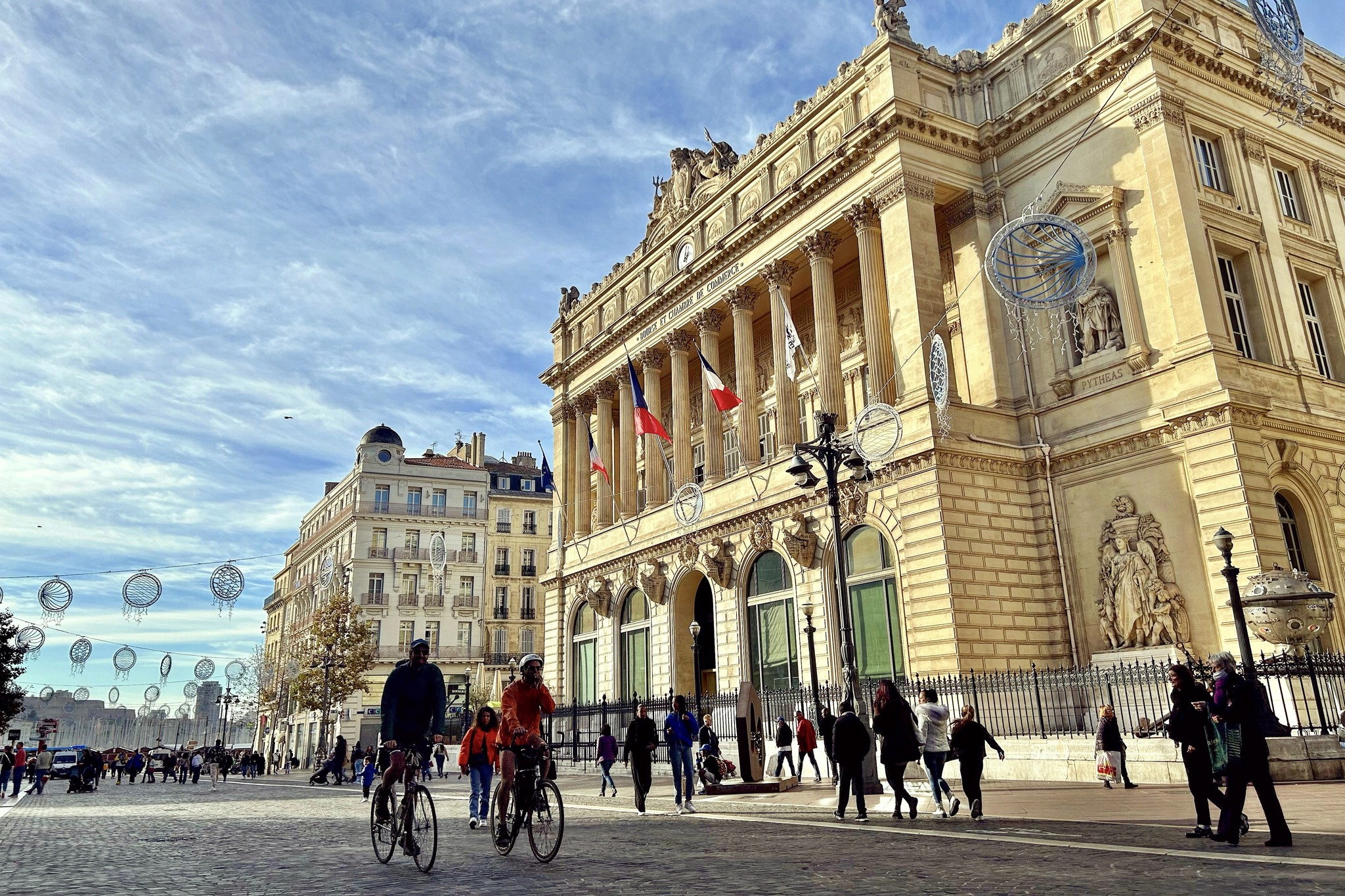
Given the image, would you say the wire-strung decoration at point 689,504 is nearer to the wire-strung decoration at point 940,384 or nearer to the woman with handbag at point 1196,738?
the wire-strung decoration at point 940,384

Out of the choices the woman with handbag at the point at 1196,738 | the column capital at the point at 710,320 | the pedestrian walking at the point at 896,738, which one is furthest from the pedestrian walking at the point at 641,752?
the column capital at the point at 710,320

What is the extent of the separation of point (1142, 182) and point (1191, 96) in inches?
126

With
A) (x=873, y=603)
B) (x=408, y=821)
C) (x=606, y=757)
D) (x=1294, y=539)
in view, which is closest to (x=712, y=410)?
(x=873, y=603)

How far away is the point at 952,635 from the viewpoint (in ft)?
79.9

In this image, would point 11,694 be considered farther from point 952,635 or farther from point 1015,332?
point 1015,332

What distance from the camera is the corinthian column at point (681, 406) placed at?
38719 mm

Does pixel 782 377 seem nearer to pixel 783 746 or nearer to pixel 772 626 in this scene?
pixel 772 626

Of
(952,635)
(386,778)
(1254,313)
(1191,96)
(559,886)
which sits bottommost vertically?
(559,886)

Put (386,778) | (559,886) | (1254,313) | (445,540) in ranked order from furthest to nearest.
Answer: (445,540) → (1254,313) → (386,778) → (559,886)

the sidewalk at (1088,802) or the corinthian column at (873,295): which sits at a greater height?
the corinthian column at (873,295)

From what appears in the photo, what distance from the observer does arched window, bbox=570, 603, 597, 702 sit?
41688 mm

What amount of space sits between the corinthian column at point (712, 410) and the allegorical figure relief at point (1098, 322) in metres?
13.1

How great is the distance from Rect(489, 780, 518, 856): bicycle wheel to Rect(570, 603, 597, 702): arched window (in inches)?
1284

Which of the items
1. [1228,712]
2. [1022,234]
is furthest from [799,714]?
[1228,712]
